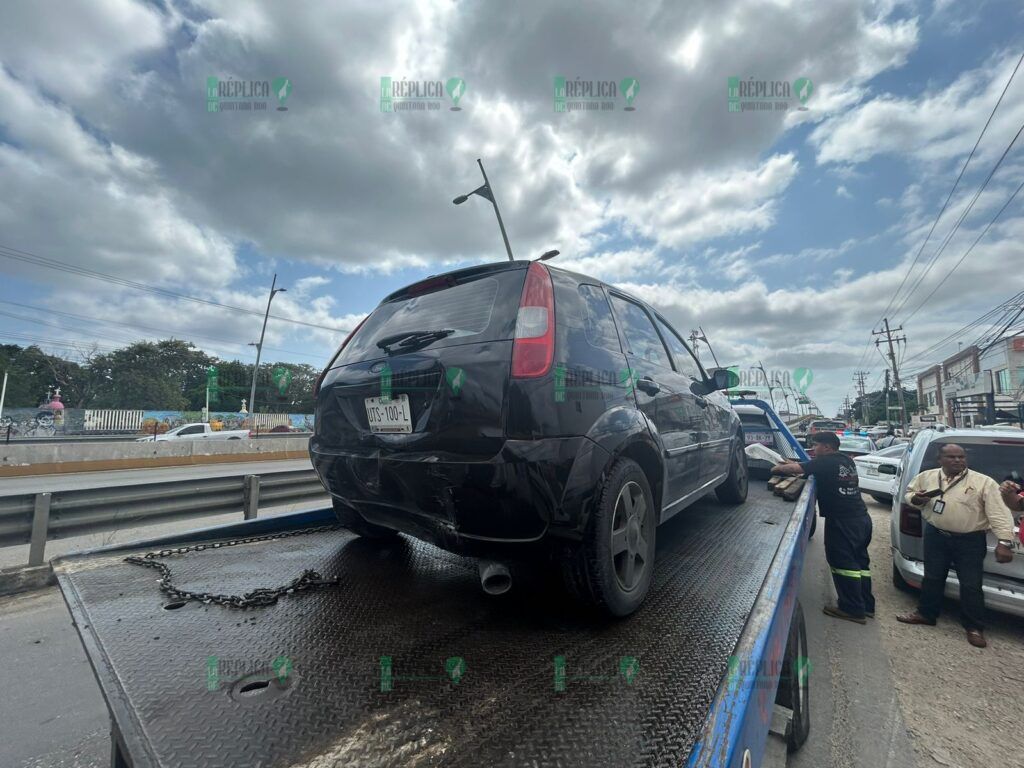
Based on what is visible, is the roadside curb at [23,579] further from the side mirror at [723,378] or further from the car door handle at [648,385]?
the side mirror at [723,378]

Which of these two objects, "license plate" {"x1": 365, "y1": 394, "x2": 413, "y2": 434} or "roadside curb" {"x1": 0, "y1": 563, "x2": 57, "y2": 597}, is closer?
"license plate" {"x1": 365, "y1": 394, "x2": 413, "y2": 434}

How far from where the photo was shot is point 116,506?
12.5 feet

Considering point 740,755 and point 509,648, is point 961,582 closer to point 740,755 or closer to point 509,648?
point 740,755

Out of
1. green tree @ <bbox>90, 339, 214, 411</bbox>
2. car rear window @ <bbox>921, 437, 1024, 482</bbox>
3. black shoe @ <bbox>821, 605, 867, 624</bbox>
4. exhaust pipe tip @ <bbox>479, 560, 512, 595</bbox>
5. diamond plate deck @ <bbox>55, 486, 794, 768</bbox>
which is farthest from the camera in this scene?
green tree @ <bbox>90, 339, 214, 411</bbox>

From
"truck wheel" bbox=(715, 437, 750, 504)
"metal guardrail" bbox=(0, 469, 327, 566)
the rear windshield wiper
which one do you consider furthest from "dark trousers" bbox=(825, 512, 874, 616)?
"metal guardrail" bbox=(0, 469, 327, 566)

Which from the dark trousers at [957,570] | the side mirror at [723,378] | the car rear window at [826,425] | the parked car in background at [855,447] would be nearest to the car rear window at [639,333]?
the side mirror at [723,378]

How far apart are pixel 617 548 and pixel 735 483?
8.22 ft

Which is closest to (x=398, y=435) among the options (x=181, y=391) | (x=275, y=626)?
(x=275, y=626)

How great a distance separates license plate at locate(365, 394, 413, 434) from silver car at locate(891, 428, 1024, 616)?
4813 millimetres

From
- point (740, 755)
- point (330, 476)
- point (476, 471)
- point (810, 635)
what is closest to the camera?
point (740, 755)

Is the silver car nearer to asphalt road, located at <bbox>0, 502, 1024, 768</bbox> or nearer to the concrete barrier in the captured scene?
asphalt road, located at <bbox>0, 502, 1024, 768</bbox>

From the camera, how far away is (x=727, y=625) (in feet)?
5.40

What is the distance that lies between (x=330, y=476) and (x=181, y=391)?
2691 inches

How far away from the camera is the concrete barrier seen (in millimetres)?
11195
